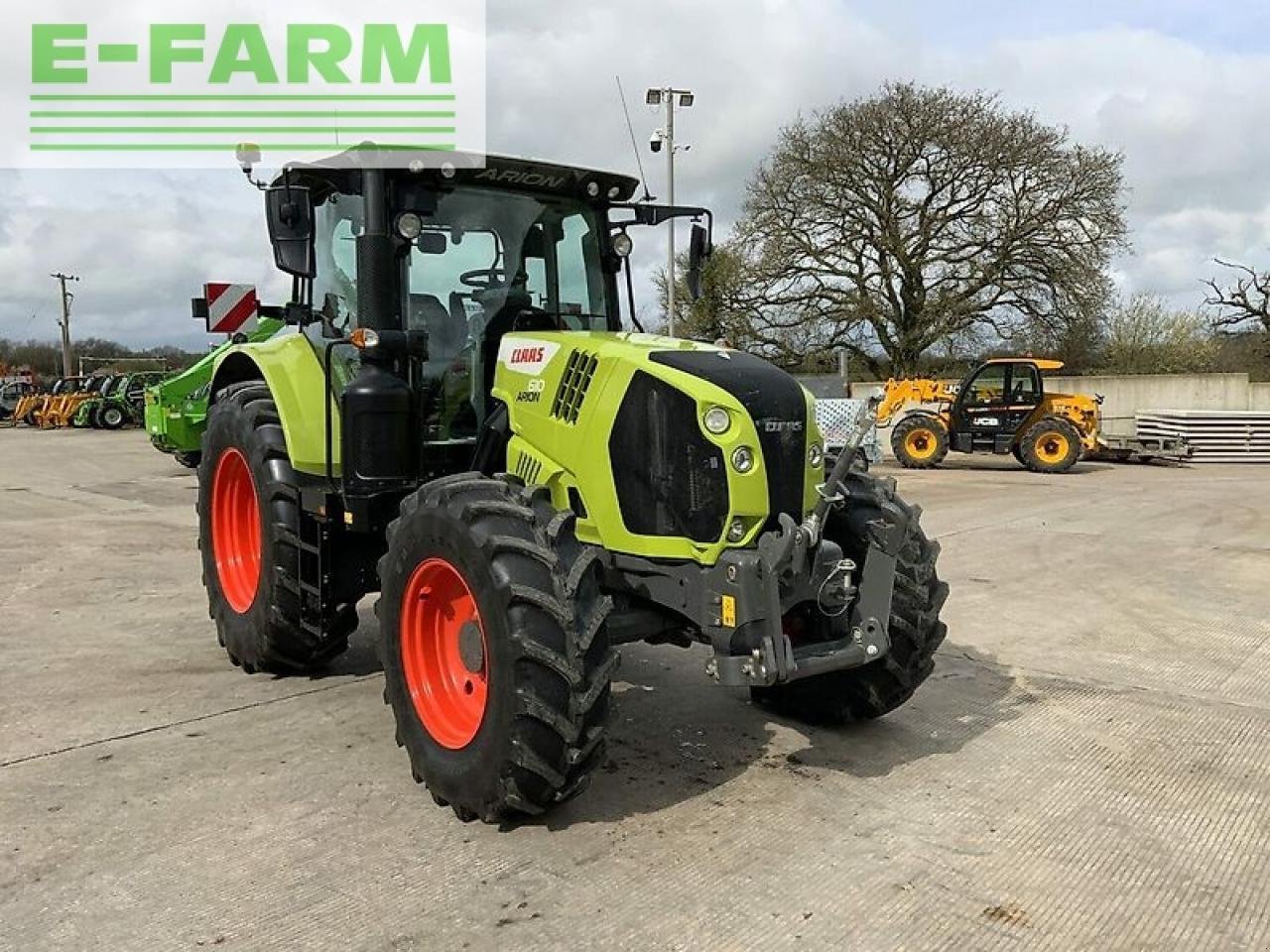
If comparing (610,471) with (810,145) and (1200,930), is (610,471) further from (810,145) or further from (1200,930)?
(810,145)

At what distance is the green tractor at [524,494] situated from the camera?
3.47 m

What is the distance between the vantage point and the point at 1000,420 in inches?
725

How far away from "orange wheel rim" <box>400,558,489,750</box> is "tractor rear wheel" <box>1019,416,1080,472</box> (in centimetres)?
1568

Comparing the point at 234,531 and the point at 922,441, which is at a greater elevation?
the point at 922,441

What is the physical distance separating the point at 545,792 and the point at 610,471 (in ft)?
3.65

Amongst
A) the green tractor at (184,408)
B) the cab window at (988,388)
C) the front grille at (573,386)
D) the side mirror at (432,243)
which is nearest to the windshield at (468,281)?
the side mirror at (432,243)

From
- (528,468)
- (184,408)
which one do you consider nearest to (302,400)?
(528,468)

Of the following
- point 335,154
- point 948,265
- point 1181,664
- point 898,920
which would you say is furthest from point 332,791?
point 948,265

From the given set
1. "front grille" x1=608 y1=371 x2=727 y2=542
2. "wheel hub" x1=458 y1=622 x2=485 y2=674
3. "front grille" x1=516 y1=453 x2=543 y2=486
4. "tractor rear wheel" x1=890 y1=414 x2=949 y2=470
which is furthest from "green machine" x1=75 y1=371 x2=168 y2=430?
"front grille" x1=608 y1=371 x2=727 y2=542

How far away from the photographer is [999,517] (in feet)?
38.1

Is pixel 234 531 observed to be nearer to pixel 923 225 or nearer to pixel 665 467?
pixel 665 467

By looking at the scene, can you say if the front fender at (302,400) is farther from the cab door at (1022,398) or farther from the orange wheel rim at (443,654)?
the cab door at (1022,398)

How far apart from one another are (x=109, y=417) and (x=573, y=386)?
31.2m

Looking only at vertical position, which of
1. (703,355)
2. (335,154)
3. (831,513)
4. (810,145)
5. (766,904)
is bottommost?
(766,904)
